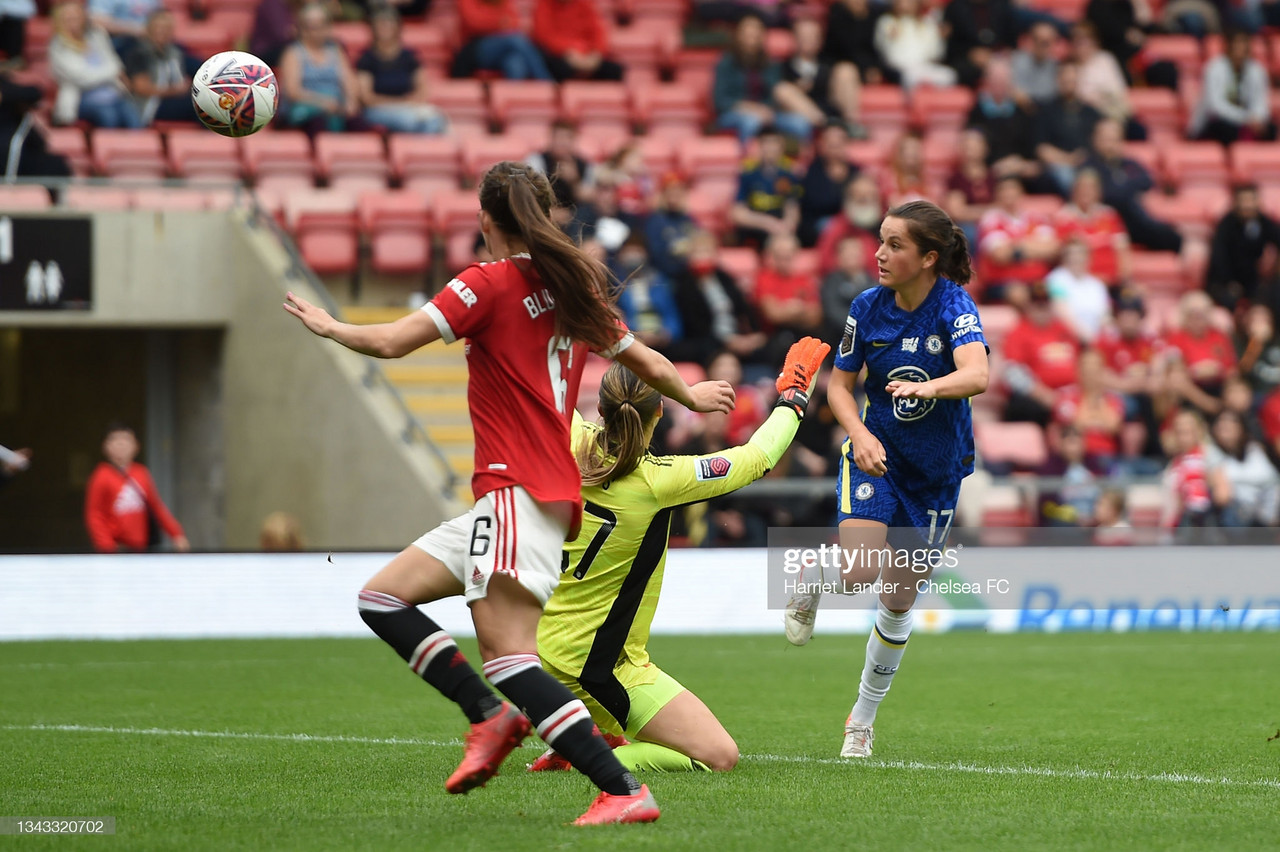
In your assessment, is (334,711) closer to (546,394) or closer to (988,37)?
(546,394)

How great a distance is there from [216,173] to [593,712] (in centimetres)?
1103

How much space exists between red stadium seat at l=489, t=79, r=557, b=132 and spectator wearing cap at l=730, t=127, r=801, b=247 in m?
2.31

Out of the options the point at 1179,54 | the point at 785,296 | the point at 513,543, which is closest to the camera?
the point at 513,543

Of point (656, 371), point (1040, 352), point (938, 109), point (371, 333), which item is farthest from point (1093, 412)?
point (371, 333)

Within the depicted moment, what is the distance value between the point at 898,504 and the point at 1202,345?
10.2 meters

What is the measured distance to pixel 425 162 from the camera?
1628 cm

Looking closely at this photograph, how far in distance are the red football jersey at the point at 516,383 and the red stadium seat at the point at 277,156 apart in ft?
38.3

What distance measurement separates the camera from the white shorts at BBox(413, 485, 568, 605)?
4.71m

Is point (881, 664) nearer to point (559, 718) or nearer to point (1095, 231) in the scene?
point (559, 718)

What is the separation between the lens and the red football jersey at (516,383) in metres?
4.78

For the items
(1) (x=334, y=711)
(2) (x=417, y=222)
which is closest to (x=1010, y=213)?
(2) (x=417, y=222)

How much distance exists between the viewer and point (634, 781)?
4.74 m

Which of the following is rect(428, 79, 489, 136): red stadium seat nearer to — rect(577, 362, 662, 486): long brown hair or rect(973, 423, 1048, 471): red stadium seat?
rect(973, 423, 1048, 471): red stadium seat

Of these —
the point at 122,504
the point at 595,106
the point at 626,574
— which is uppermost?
the point at 595,106
